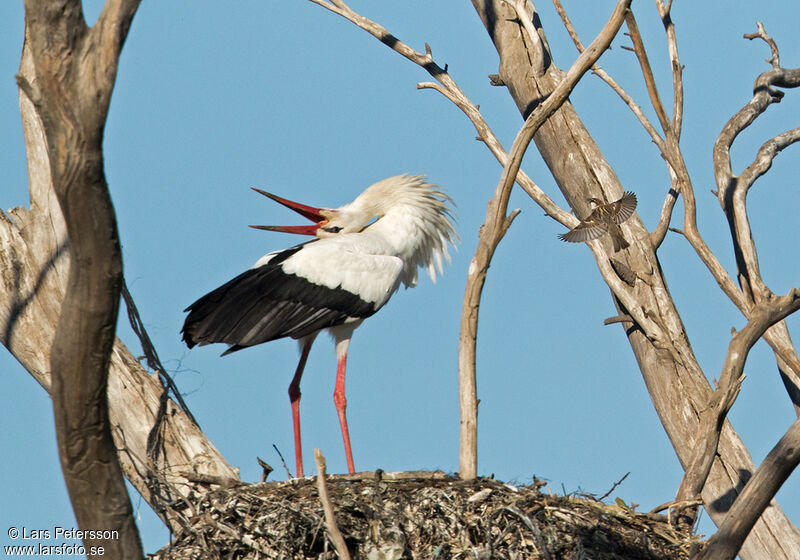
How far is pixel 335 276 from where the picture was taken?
7039 millimetres

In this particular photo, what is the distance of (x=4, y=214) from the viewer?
21.8 ft

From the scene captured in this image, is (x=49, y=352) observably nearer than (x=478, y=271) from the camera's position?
No

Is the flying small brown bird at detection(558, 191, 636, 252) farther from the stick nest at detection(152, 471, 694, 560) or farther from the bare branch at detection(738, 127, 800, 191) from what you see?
the stick nest at detection(152, 471, 694, 560)

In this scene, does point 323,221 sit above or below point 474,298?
above

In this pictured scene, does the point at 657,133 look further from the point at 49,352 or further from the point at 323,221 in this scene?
the point at 49,352

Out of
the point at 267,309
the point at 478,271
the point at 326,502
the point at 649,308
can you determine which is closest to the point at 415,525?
the point at 326,502

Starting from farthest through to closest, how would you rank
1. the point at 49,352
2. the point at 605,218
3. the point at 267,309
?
the point at 605,218 < the point at 267,309 < the point at 49,352

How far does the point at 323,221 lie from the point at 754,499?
4162 millimetres

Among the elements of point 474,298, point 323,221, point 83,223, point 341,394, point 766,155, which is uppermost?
point 323,221

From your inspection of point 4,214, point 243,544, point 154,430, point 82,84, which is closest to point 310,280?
point 154,430

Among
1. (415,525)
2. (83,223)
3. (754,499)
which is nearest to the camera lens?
(83,223)

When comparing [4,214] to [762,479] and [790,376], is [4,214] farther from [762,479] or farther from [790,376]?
[790,376]

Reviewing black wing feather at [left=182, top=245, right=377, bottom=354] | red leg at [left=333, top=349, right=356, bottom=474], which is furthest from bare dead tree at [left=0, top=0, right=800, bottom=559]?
red leg at [left=333, top=349, right=356, bottom=474]

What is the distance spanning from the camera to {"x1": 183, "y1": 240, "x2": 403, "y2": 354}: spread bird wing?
6621 millimetres
